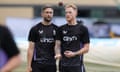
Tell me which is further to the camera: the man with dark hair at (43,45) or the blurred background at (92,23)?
the blurred background at (92,23)

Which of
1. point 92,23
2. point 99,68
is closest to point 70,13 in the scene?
point 99,68

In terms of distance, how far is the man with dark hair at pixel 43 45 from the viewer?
6648 mm

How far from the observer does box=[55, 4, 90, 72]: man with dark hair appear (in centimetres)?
641

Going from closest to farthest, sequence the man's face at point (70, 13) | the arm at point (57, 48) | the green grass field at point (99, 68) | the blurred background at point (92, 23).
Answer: the man's face at point (70, 13) → the arm at point (57, 48) → the green grass field at point (99, 68) → the blurred background at point (92, 23)

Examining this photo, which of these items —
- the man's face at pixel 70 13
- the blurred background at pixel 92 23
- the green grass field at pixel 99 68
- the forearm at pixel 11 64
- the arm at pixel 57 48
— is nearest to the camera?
the forearm at pixel 11 64

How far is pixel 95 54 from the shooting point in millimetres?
10492

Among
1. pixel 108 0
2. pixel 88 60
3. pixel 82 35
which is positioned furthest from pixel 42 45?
pixel 108 0

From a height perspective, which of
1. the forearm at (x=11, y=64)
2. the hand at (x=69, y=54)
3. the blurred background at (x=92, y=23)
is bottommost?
the blurred background at (x=92, y=23)

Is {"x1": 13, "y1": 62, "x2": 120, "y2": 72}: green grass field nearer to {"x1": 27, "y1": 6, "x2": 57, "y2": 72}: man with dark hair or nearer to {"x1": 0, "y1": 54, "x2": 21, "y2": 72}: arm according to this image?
{"x1": 27, "y1": 6, "x2": 57, "y2": 72}: man with dark hair

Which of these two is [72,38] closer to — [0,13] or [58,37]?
[58,37]

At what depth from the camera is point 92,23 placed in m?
22.9

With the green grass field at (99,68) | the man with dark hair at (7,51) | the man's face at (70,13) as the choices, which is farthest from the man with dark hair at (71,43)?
the green grass field at (99,68)

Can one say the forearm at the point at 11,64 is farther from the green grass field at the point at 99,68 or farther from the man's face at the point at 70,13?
the green grass field at the point at 99,68

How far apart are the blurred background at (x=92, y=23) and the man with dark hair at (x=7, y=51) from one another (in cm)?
495
